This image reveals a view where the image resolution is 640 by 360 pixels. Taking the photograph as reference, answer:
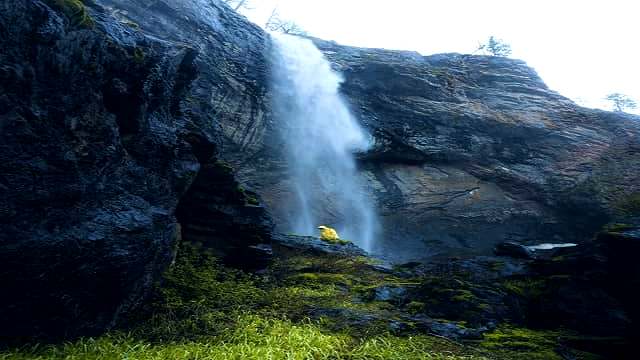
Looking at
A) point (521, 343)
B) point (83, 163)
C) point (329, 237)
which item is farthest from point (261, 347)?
point (329, 237)

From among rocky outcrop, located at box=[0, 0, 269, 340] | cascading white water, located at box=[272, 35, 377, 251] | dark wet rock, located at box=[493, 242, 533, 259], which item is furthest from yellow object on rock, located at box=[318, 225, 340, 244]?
rocky outcrop, located at box=[0, 0, 269, 340]

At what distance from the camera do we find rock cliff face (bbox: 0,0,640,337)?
6562 millimetres

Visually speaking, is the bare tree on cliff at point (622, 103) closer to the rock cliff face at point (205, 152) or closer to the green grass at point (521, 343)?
the rock cliff face at point (205, 152)

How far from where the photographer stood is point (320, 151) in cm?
2427

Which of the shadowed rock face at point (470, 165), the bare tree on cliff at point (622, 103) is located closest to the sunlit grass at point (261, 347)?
the shadowed rock face at point (470, 165)

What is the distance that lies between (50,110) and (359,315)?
669cm

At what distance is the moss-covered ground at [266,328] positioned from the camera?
706 cm

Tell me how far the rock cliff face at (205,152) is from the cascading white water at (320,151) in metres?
0.75

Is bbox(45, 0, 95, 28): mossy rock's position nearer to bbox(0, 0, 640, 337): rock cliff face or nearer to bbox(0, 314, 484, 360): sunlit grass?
bbox(0, 0, 640, 337): rock cliff face

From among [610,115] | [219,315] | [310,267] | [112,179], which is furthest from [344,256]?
[610,115]

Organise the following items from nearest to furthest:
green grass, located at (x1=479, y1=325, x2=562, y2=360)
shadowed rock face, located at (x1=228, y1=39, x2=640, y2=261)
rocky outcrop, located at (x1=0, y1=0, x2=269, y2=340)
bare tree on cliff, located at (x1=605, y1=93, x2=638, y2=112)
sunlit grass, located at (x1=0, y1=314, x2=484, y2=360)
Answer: rocky outcrop, located at (x1=0, y1=0, x2=269, y2=340)
sunlit grass, located at (x1=0, y1=314, x2=484, y2=360)
green grass, located at (x1=479, y1=325, x2=562, y2=360)
shadowed rock face, located at (x1=228, y1=39, x2=640, y2=261)
bare tree on cliff, located at (x1=605, y1=93, x2=638, y2=112)

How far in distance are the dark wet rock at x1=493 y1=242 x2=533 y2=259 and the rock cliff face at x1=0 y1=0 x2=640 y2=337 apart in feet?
12.9

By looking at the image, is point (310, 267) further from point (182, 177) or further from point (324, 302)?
point (182, 177)

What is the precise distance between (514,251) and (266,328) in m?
9.92
